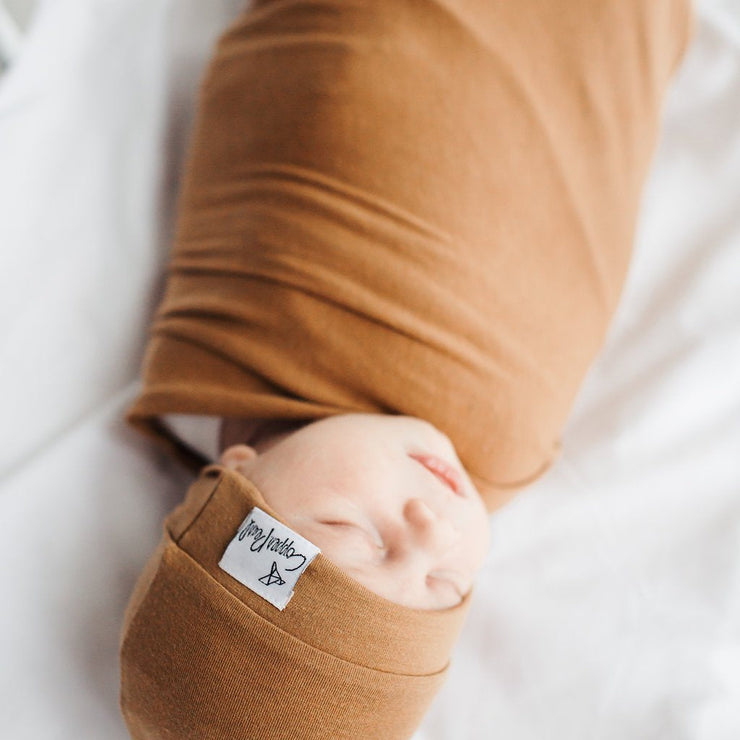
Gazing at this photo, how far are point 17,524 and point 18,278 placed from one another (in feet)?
1.09

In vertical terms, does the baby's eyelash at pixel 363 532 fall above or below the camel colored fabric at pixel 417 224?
below

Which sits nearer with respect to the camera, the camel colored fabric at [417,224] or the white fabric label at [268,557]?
the white fabric label at [268,557]

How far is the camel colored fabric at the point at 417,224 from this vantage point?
0.86 meters

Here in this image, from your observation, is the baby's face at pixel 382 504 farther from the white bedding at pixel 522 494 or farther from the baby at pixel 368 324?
the white bedding at pixel 522 494

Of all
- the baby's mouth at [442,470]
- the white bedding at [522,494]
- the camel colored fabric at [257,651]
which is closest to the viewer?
the camel colored fabric at [257,651]

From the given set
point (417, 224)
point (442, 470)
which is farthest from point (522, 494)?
point (417, 224)

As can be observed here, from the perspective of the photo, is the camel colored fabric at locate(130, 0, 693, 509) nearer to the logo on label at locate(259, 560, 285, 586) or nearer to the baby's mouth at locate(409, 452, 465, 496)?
the baby's mouth at locate(409, 452, 465, 496)

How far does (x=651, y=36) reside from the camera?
3.30ft

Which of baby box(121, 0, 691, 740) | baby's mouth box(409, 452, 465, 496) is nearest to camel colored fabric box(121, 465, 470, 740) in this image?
baby box(121, 0, 691, 740)

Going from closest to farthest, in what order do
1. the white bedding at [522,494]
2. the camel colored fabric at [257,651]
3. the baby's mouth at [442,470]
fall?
1. the camel colored fabric at [257,651]
2. the baby's mouth at [442,470]
3. the white bedding at [522,494]

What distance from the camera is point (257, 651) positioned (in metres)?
0.68

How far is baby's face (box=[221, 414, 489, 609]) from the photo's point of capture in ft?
2.37

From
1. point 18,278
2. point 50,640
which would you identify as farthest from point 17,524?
point 18,278

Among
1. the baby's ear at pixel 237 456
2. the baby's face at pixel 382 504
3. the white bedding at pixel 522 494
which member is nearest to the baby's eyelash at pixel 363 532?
Answer: the baby's face at pixel 382 504
